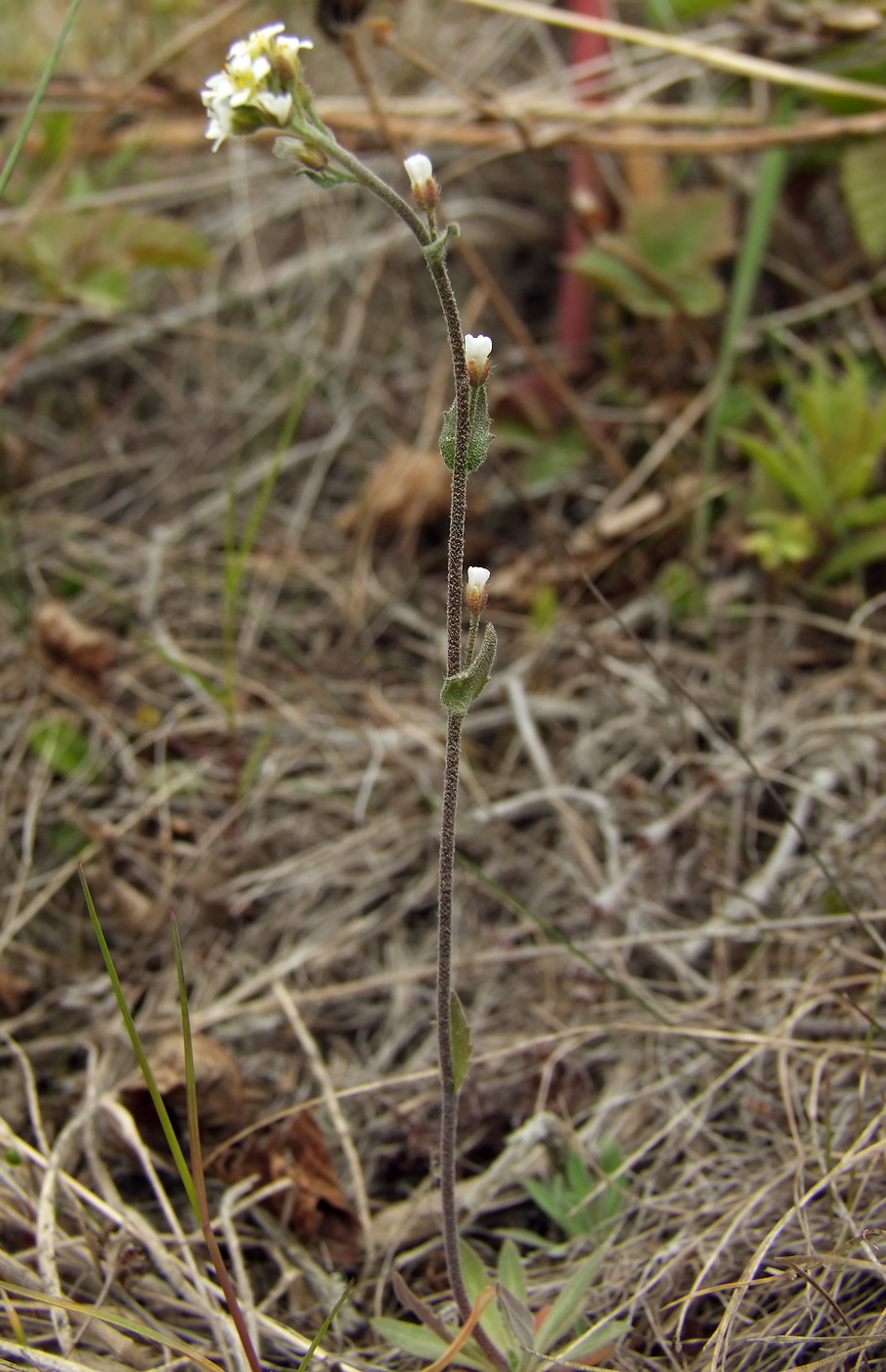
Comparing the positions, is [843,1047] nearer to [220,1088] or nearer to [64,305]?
[220,1088]

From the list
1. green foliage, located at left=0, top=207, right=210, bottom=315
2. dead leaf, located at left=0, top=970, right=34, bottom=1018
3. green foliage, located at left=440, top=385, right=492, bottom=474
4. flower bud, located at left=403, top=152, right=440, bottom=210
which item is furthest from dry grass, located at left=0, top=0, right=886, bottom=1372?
flower bud, located at left=403, top=152, right=440, bottom=210

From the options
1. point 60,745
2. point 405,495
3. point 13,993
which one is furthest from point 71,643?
point 405,495

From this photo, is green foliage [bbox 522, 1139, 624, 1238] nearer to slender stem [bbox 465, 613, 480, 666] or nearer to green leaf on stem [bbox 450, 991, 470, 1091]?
green leaf on stem [bbox 450, 991, 470, 1091]

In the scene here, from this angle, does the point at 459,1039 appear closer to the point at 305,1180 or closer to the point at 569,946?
the point at 569,946

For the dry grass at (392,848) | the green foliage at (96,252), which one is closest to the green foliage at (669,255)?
the dry grass at (392,848)

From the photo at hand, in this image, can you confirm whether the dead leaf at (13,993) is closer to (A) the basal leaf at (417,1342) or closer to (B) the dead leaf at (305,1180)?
(B) the dead leaf at (305,1180)

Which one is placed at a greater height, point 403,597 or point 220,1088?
point 403,597

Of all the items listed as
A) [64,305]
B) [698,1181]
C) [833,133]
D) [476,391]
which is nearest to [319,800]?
[698,1181]
